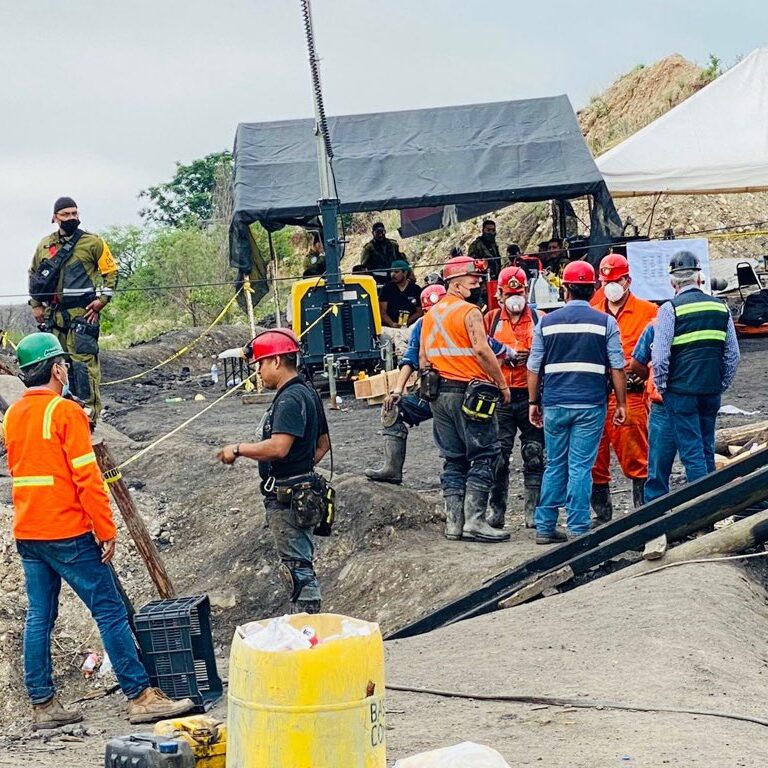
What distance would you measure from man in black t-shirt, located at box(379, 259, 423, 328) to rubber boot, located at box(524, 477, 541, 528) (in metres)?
10.8

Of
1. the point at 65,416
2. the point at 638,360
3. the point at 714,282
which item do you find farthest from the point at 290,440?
the point at 714,282

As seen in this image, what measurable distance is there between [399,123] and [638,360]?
12.4 m

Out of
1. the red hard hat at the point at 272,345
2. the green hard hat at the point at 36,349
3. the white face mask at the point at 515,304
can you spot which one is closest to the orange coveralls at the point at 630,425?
the white face mask at the point at 515,304

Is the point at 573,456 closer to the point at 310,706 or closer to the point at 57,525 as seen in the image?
the point at 57,525

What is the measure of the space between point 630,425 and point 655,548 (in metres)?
1.88

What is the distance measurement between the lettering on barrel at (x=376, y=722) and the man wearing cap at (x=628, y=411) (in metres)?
6.04

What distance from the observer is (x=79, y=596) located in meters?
7.20

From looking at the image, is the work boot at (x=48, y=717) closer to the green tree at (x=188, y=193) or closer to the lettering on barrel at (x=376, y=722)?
the lettering on barrel at (x=376, y=722)

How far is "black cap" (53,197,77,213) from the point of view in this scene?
508 inches

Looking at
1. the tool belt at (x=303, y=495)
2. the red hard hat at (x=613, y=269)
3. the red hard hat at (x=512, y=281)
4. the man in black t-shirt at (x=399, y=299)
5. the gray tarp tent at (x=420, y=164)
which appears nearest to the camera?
the tool belt at (x=303, y=495)

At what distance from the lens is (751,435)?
41.7 ft

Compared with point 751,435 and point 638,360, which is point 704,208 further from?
point 638,360

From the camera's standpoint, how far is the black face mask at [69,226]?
12980mm

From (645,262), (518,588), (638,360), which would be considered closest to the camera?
(518,588)
